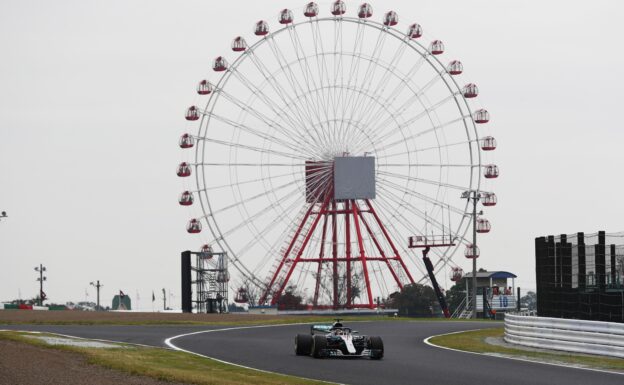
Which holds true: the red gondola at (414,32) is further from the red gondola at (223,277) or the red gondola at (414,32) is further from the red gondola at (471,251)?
the red gondola at (223,277)

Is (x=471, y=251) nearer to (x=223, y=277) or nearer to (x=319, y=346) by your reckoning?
(x=223, y=277)

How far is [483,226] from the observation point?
77.9 m

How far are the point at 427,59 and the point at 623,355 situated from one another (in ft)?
172

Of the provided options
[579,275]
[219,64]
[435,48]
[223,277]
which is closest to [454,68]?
[435,48]

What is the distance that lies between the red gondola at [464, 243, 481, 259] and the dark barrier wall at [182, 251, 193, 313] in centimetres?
1909

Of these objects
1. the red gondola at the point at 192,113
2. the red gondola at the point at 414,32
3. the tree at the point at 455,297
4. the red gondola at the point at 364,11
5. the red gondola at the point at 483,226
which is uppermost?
the red gondola at the point at 364,11

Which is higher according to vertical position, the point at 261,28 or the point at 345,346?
the point at 261,28

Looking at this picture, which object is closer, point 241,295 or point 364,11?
point 364,11

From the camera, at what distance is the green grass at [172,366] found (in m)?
20.2

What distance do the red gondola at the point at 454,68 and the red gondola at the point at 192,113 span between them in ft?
55.0

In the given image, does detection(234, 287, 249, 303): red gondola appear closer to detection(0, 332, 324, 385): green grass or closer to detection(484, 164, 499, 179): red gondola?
detection(484, 164, 499, 179): red gondola

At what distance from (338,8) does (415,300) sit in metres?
30.9

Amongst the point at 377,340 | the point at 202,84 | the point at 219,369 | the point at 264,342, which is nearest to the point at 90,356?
the point at 219,369

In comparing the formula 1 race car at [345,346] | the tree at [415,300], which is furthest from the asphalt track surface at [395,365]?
the tree at [415,300]
